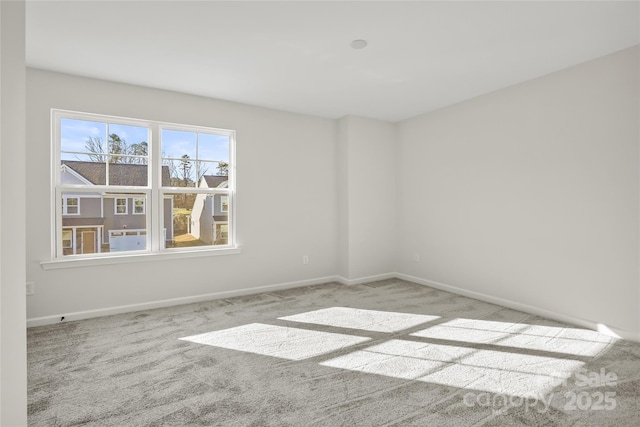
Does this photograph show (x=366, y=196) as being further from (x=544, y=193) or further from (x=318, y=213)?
(x=544, y=193)

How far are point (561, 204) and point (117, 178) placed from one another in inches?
185

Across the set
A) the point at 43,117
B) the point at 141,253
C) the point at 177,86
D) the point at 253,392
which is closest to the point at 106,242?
the point at 141,253

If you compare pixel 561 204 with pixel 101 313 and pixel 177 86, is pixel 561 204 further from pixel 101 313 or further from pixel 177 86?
pixel 101 313

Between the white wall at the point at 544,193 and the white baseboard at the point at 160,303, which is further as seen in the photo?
the white baseboard at the point at 160,303

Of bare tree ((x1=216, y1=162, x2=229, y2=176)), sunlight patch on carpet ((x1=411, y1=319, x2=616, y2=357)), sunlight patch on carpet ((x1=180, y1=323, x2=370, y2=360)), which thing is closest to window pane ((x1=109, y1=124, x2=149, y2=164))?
bare tree ((x1=216, y1=162, x2=229, y2=176))

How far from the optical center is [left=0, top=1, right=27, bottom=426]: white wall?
119cm

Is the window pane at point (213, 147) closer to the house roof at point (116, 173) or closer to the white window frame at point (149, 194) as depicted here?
the white window frame at point (149, 194)

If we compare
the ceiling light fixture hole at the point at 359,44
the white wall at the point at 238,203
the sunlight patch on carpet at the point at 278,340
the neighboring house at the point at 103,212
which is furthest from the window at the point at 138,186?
the ceiling light fixture hole at the point at 359,44

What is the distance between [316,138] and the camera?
4.86m

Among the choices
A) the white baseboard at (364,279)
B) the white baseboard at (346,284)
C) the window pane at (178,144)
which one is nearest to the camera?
the white baseboard at (346,284)

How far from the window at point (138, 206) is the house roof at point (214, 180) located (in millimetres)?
779

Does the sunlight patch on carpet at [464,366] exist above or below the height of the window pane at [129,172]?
below

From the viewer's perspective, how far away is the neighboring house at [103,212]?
3402 mm

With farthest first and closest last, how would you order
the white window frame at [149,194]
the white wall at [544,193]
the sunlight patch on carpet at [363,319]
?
1. the white window frame at [149,194]
2. the sunlight patch on carpet at [363,319]
3. the white wall at [544,193]
